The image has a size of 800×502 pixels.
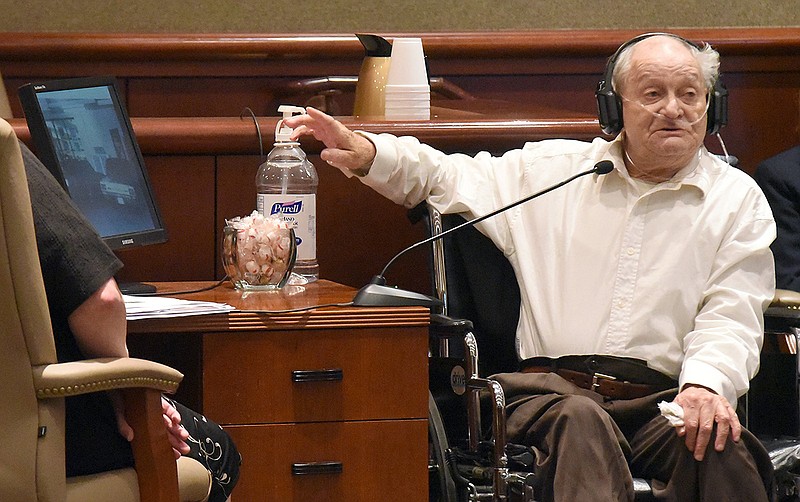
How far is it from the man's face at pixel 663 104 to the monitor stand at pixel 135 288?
958 millimetres

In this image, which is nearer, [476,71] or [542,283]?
[542,283]

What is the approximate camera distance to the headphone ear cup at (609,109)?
7.84ft

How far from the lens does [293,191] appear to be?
2.46 metres

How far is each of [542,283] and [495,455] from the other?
0.47m

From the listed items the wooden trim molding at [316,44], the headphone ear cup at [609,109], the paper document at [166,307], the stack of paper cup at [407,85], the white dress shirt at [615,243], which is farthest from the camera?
the wooden trim molding at [316,44]

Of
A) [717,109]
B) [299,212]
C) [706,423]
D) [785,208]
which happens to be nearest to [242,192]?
[299,212]

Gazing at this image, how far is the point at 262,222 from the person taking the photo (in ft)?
7.29

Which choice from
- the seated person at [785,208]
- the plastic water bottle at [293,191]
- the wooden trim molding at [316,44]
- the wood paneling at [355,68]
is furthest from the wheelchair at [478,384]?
the wooden trim molding at [316,44]

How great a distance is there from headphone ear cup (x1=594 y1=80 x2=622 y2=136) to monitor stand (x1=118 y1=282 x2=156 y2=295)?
0.92 metres

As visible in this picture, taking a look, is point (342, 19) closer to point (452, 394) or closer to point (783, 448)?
point (452, 394)

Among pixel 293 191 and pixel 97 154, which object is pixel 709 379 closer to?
pixel 293 191

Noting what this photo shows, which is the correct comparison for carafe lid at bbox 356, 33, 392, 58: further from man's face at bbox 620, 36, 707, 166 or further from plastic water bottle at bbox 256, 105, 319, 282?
man's face at bbox 620, 36, 707, 166

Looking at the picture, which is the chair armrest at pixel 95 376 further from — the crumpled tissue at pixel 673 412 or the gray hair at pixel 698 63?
the gray hair at pixel 698 63

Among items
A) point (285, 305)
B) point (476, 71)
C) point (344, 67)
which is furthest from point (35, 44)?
point (285, 305)
